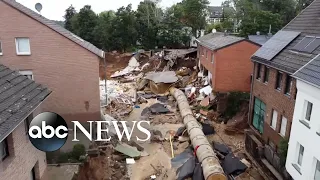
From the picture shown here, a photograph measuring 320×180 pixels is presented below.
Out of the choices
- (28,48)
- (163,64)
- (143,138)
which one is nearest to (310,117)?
(143,138)

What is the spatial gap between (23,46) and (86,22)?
3533 cm

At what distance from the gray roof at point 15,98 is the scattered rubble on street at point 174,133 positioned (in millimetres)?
5160

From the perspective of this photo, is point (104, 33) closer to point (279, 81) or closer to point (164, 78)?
point (164, 78)

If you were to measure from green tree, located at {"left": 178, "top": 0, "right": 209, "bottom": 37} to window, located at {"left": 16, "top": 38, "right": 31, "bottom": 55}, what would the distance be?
4262 centimetres

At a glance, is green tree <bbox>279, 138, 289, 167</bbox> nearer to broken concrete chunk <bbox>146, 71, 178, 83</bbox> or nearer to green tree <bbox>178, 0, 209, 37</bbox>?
broken concrete chunk <bbox>146, 71, 178, 83</bbox>

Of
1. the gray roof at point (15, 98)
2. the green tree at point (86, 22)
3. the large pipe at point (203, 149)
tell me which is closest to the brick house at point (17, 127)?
the gray roof at point (15, 98)

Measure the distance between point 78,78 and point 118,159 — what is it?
581 centimetres

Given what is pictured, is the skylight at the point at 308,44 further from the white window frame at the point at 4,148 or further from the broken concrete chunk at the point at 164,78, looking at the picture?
the broken concrete chunk at the point at 164,78

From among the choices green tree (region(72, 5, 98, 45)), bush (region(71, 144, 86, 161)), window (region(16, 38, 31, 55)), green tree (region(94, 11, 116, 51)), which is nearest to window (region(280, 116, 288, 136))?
bush (region(71, 144, 86, 161))

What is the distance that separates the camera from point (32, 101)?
9.55 metres

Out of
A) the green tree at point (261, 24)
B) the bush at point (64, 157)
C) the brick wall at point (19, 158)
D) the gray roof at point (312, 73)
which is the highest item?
the green tree at point (261, 24)

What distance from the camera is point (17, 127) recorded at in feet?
29.3

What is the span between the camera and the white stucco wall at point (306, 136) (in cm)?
973

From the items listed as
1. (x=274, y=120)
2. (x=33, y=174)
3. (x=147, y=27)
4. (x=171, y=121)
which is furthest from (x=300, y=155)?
(x=147, y=27)
